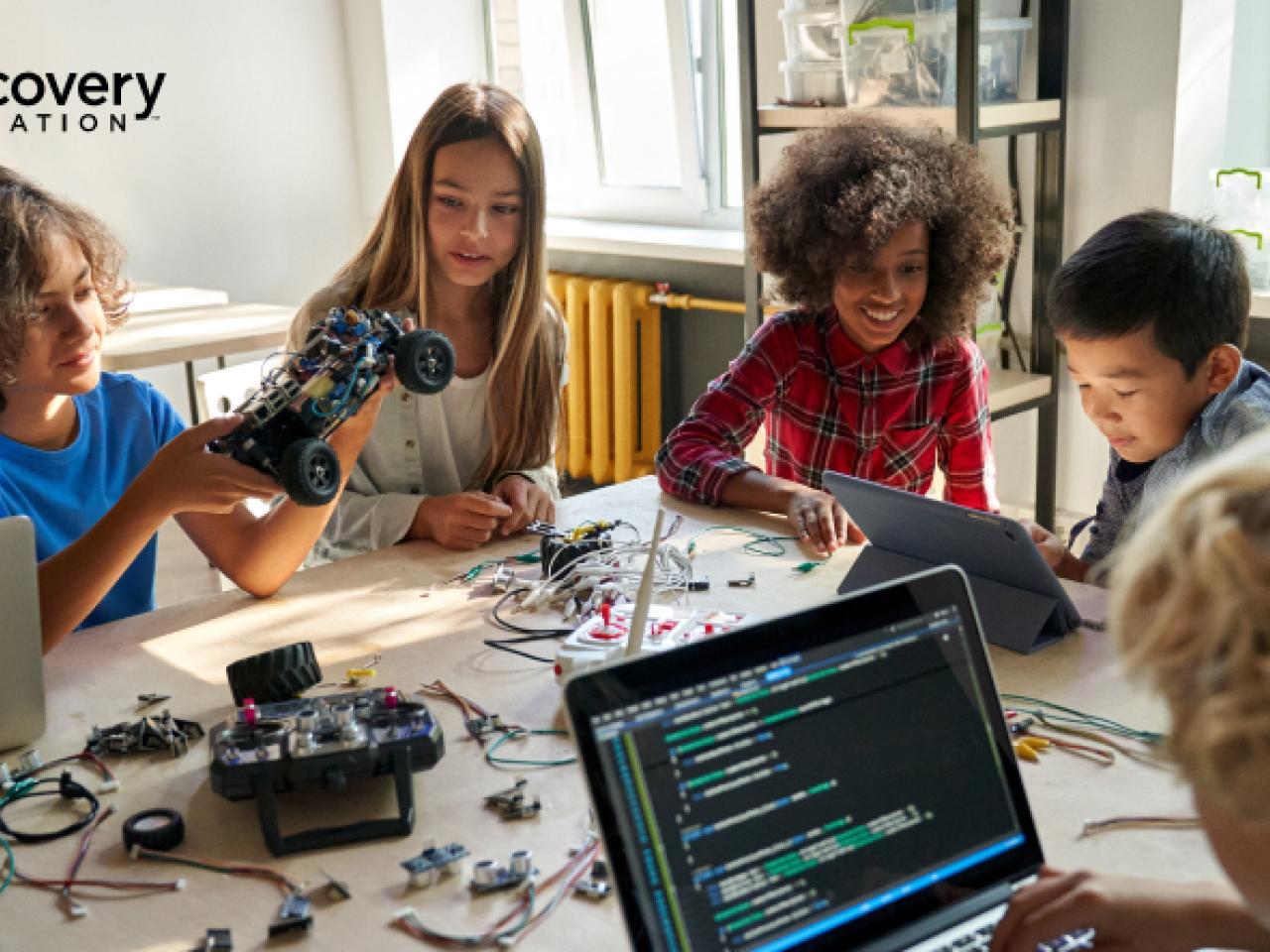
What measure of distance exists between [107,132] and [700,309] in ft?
5.84

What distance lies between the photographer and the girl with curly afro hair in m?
1.89

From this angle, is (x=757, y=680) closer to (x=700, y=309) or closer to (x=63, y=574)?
→ (x=63, y=574)

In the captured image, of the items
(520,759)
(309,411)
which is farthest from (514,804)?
(309,411)

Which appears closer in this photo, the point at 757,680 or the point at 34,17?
the point at 757,680

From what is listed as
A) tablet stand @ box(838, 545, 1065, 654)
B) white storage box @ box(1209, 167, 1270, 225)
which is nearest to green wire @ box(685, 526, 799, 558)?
tablet stand @ box(838, 545, 1065, 654)

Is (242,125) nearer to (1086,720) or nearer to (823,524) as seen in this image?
(823,524)

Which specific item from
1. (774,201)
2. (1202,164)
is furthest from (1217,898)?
(1202,164)

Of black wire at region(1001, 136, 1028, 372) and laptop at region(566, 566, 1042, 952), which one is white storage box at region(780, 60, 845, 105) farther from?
laptop at region(566, 566, 1042, 952)

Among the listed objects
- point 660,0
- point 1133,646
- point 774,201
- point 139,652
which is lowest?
point 139,652

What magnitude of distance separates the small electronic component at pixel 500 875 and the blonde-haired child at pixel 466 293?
0.99 metres

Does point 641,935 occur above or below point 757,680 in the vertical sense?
below

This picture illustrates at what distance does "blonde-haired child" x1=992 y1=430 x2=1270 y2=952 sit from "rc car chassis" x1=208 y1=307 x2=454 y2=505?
0.92 metres

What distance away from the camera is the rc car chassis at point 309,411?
1.35 metres

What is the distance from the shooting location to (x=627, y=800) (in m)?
0.72
